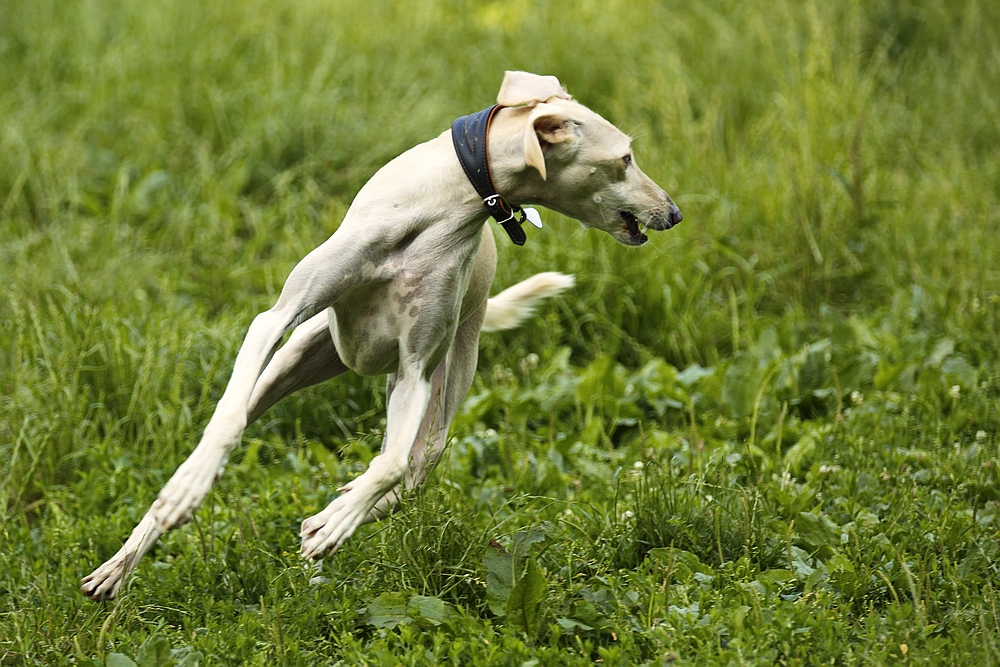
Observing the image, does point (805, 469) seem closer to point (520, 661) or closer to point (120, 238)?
point (520, 661)

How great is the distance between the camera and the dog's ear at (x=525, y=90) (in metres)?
3.01

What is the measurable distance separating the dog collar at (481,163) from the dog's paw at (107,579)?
4.67ft

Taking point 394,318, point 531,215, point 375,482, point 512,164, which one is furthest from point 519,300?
point 375,482

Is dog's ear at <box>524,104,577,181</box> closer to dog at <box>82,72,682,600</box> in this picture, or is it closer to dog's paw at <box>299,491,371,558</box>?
dog at <box>82,72,682,600</box>

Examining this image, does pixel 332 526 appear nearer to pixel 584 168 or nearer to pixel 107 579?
pixel 107 579

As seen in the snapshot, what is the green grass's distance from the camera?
10.1 feet


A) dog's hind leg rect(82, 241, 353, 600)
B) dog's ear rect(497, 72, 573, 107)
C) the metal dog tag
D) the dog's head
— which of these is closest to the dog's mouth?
the dog's head

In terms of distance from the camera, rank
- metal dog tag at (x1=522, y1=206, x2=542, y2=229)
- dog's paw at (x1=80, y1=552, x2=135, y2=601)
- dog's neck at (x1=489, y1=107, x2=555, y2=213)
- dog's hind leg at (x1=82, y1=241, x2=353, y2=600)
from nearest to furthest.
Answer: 1. dog's hind leg at (x1=82, y1=241, x2=353, y2=600)
2. dog's neck at (x1=489, y1=107, x2=555, y2=213)
3. dog's paw at (x1=80, y1=552, x2=135, y2=601)
4. metal dog tag at (x1=522, y1=206, x2=542, y2=229)

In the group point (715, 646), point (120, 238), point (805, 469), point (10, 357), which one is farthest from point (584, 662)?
point (120, 238)

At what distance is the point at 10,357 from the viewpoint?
4.51 meters

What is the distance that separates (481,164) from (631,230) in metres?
0.52

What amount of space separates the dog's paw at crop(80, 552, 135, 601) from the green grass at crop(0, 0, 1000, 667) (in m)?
0.05

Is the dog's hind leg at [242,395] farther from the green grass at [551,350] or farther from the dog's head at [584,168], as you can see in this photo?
the dog's head at [584,168]

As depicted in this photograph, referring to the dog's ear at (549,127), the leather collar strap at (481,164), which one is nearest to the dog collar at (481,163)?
the leather collar strap at (481,164)
